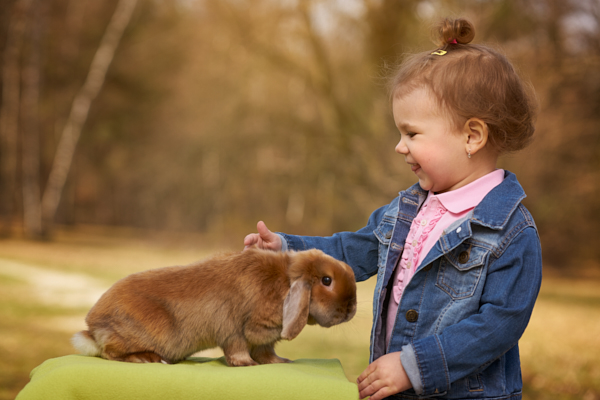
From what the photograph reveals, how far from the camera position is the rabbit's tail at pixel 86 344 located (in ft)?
6.14

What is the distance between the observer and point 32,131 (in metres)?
Answer: 13.6

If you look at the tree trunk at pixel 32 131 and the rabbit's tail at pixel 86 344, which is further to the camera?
the tree trunk at pixel 32 131

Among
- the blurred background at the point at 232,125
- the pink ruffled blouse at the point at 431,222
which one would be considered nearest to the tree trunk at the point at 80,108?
the blurred background at the point at 232,125

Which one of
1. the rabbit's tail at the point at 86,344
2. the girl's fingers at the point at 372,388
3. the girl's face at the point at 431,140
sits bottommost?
the girl's fingers at the point at 372,388

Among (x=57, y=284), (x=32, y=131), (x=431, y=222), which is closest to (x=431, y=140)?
(x=431, y=222)

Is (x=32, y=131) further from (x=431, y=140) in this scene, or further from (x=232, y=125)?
(x=431, y=140)

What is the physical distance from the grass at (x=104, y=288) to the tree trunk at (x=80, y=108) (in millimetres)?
1931

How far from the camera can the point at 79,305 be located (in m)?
7.18

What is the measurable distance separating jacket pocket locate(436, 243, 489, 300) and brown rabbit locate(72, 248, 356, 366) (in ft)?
1.10

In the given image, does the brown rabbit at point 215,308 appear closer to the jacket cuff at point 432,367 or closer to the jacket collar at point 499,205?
the jacket cuff at point 432,367

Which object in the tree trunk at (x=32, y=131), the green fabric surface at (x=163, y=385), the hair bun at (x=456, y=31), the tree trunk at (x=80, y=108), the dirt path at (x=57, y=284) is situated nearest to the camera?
the green fabric surface at (x=163, y=385)

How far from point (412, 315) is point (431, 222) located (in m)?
0.39

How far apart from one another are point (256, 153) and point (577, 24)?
8524mm

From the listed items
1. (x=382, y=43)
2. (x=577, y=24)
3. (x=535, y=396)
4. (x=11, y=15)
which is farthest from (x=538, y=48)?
(x=11, y=15)
